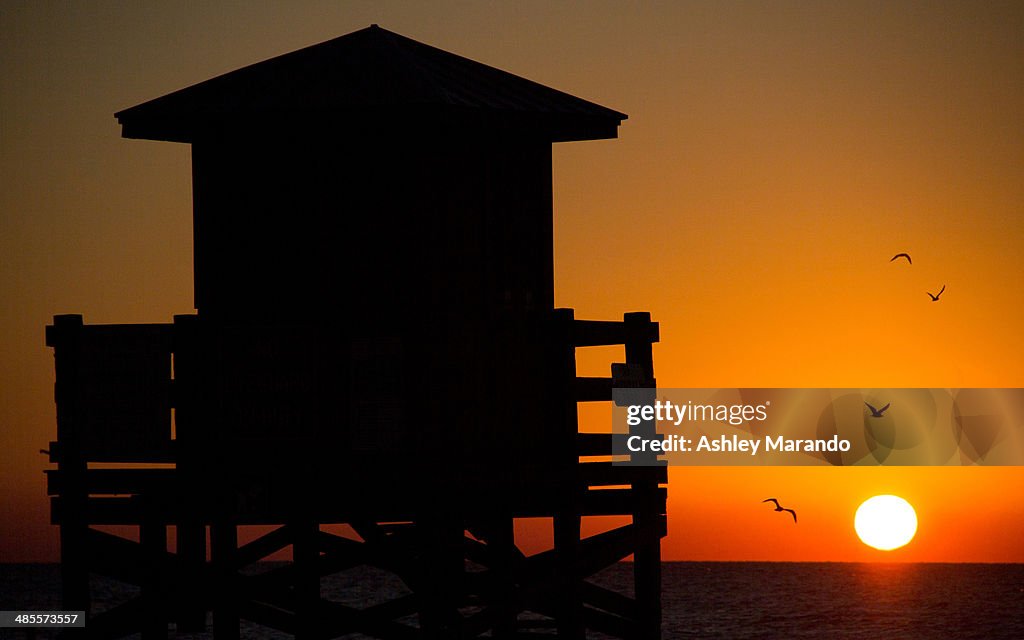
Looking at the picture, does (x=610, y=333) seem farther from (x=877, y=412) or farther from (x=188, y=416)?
(x=877, y=412)

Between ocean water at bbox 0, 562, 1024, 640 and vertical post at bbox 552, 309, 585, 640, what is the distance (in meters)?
21.3

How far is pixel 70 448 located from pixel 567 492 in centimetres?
472

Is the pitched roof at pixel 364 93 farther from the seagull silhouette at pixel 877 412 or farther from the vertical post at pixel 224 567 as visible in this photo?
the seagull silhouette at pixel 877 412

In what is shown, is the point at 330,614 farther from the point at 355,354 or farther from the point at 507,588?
the point at 355,354

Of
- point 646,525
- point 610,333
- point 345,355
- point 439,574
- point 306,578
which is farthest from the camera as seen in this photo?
point 646,525

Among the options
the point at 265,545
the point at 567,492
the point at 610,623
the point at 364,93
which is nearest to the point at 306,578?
the point at 567,492

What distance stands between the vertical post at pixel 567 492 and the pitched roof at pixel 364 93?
2.17 metres

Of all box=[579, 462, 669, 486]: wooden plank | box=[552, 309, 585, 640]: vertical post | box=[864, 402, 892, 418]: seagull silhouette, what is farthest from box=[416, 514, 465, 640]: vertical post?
box=[864, 402, 892, 418]: seagull silhouette

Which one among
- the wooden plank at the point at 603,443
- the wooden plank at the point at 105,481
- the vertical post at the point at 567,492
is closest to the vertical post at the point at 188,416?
the wooden plank at the point at 105,481

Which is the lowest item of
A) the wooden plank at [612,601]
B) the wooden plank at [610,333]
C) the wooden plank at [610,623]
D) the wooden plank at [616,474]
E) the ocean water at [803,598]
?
the ocean water at [803,598]

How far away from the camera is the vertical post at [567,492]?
13562 millimetres

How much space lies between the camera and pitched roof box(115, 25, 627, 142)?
13.5 metres

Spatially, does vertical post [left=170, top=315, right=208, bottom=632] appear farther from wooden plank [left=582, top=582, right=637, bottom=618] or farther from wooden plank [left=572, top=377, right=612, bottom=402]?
wooden plank [left=582, top=582, right=637, bottom=618]

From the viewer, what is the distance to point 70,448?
14164mm
